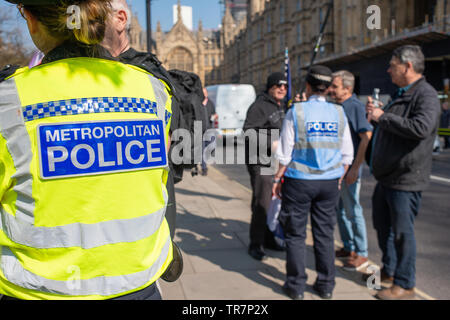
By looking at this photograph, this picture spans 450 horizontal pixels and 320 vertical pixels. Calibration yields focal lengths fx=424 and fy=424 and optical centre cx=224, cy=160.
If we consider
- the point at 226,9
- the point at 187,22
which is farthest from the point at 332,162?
the point at 187,22

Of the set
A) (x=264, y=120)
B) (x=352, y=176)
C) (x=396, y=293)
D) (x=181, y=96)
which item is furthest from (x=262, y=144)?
(x=181, y=96)

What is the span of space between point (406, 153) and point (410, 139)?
124 mm

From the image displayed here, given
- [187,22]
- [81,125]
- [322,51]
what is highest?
[187,22]

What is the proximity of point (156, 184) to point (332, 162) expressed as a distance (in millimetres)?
2544

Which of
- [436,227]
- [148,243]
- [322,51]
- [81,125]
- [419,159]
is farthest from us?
[322,51]

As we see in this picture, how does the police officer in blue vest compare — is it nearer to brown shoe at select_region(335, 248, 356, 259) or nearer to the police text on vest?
brown shoe at select_region(335, 248, 356, 259)

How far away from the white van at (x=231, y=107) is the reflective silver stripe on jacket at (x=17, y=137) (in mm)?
18000

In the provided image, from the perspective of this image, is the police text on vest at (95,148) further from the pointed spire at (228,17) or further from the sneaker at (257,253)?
the pointed spire at (228,17)

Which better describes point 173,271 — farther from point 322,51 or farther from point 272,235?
point 322,51

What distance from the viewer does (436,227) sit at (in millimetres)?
5996

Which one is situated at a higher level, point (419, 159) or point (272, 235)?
point (419, 159)

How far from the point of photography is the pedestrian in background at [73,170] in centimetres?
128

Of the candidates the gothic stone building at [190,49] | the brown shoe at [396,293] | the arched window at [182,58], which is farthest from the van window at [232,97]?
the arched window at [182,58]

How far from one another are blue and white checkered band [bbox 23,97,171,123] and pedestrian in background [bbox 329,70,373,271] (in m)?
3.51
